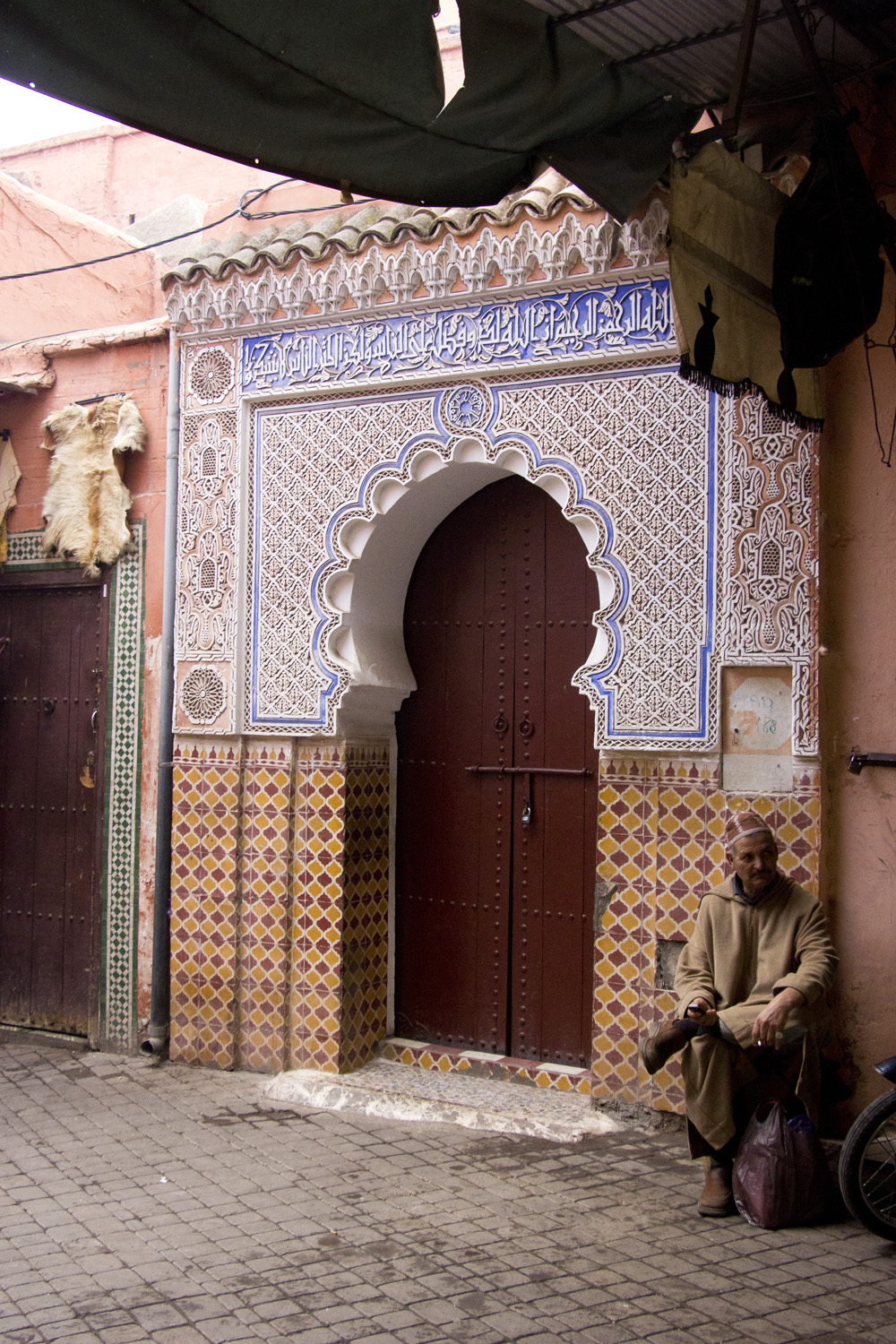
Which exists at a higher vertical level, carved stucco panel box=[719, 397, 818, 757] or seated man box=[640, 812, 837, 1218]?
carved stucco panel box=[719, 397, 818, 757]

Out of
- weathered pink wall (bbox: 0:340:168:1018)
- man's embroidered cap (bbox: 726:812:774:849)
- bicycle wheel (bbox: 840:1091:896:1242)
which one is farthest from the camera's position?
weathered pink wall (bbox: 0:340:168:1018)

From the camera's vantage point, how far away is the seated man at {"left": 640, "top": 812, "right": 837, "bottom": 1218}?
379 cm

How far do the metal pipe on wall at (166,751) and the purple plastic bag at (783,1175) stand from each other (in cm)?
293

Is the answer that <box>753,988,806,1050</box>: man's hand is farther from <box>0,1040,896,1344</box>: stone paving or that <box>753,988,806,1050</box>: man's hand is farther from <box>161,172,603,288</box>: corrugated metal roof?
<box>161,172,603,288</box>: corrugated metal roof

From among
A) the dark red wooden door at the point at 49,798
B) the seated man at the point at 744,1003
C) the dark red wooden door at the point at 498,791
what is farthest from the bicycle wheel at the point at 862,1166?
the dark red wooden door at the point at 49,798

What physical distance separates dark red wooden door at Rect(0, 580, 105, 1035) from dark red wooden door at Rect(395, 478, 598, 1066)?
5.24 feet

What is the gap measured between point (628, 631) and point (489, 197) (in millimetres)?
1687

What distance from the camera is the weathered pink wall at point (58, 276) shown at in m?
6.90

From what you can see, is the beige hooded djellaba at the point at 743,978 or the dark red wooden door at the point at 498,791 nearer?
the beige hooded djellaba at the point at 743,978

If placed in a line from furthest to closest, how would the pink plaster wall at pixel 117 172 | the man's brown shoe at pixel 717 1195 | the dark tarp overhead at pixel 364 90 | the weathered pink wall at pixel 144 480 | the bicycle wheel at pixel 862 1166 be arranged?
the pink plaster wall at pixel 117 172
the weathered pink wall at pixel 144 480
the man's brown shoe at pixel 717 1195
the bicycle wheel at pixel 862 1166
the dark tarp overhead at pixel 364 90

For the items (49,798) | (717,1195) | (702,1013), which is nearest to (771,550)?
(702,1013)

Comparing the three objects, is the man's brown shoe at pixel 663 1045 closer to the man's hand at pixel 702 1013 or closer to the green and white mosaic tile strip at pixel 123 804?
the man's hand at pixel 702 1013

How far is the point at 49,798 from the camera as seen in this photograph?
614cm

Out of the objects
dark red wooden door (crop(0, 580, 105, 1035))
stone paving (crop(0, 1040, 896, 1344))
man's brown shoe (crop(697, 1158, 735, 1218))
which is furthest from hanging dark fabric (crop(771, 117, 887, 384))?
dark red wooden door (crop(0, 580, 105, 1035))
